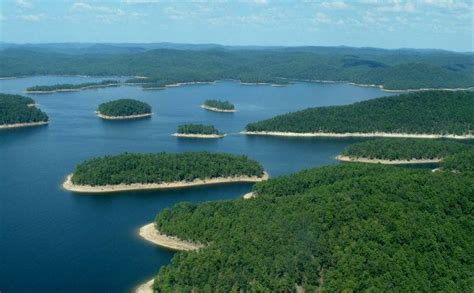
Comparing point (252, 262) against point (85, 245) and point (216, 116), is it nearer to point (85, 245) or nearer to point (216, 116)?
point (85, 245)

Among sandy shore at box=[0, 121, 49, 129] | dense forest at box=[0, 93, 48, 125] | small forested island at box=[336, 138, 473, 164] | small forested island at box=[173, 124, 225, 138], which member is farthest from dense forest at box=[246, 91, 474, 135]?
dense forest at box=[0, 93, 48, 125]

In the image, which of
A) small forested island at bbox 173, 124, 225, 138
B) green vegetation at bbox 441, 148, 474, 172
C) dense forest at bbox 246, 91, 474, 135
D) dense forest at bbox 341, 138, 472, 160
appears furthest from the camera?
dense forest at bbox 246, 91, 474, 135

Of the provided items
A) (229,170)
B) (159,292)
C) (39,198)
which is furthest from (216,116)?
(159,292)

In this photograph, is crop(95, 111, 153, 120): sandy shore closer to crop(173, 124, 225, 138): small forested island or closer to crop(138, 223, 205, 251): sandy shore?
crop(173, 124, 225, 138): small forested island

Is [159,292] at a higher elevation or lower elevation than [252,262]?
lower

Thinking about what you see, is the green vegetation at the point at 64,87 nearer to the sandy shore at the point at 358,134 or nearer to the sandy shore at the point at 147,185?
the sandy shore at the point at 358,134

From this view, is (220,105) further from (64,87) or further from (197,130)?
(64,87)

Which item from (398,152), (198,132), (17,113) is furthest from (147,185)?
(17,113)
